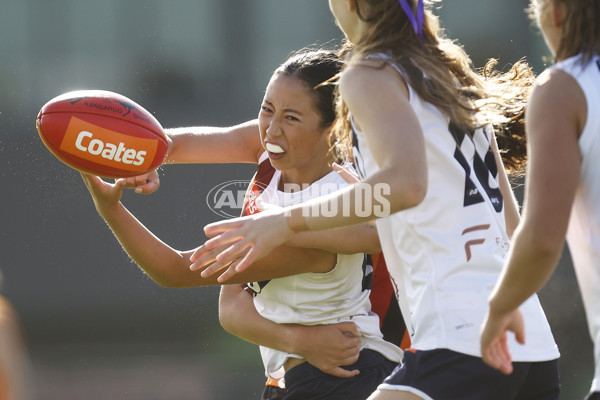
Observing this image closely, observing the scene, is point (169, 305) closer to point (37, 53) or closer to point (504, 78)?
point (37, 53)

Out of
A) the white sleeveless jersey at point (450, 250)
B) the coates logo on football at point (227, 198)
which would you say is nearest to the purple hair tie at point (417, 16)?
the white sleeveless jersey at point (450, 250)

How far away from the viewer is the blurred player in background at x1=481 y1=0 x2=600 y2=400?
1627 mm

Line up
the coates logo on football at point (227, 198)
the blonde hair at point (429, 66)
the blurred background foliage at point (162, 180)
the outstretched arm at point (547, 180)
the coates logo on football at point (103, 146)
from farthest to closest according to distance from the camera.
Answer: the blurred background foliage at point (162, 180) → the coates logo on football at point (227, 198) → the coates logo on football at point (103, 146) → the blonde hair at point (429, 66) → the outstretched arm at point (547, 180)

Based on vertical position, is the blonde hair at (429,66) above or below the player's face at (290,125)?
above

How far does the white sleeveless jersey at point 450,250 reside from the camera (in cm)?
201

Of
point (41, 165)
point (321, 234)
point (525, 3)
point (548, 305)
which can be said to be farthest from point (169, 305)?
point (321, 234)

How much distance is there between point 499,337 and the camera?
69.3 inches

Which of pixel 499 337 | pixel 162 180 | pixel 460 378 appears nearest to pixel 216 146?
pixel 460 378

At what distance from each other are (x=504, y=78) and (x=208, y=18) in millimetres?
5473

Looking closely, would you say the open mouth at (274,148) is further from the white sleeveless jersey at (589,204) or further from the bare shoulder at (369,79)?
the white sleeveless jersey at (589,204)

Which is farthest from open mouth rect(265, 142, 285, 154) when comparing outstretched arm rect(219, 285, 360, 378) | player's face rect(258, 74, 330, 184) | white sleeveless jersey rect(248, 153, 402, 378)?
outstretched arm rect(219, 285, 360, 378)

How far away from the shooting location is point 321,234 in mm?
2627

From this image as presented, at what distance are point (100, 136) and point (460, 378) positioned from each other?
148cm

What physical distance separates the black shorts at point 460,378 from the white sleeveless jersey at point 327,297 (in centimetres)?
78
